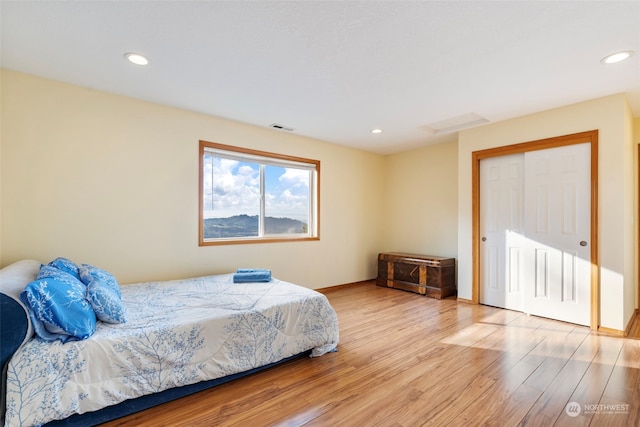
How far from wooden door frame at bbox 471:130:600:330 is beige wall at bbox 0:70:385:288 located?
2.74 m

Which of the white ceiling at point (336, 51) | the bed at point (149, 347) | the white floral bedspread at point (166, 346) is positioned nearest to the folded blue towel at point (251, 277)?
the white floral bedspread at point (166, 346)

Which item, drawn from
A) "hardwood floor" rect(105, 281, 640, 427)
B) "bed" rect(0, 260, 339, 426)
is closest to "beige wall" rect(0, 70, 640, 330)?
"bed" rect(0, 260, 339, 426)

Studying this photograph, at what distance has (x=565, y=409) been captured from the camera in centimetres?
179

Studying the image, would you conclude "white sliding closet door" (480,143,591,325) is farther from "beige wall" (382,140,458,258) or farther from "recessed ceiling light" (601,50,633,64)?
"recessed ceiling light" (601,50,633,64)

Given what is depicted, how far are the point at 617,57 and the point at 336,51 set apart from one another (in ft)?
7.19

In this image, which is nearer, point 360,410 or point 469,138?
point 360,410

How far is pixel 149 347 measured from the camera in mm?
1836

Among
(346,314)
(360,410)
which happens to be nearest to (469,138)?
(346,314)

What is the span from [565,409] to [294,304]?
1.91 meters

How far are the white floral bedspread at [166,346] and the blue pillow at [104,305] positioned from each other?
0.17 feet

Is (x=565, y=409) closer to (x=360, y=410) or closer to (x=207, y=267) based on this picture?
(x=360, y=410)

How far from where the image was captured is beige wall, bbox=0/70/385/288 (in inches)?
101

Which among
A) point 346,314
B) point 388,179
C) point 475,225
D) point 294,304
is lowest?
point 346,314

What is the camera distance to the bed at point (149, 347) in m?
1.52
